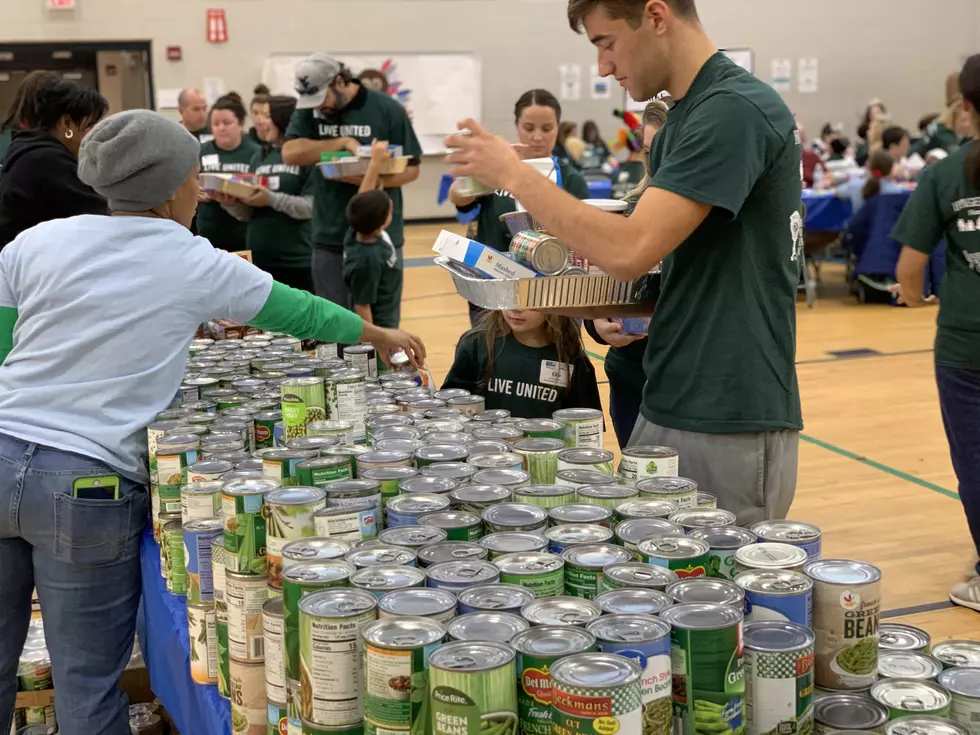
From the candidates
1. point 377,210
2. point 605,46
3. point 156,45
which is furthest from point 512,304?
point 156,45

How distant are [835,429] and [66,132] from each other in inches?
168

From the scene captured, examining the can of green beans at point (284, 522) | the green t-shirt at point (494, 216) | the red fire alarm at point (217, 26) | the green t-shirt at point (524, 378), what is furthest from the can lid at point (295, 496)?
the red fire alarm at point (217, 26)

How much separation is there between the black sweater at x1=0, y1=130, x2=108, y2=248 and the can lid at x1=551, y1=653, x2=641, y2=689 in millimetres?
3119

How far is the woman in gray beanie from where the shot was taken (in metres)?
2.27

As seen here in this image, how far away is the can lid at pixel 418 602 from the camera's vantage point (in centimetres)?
129

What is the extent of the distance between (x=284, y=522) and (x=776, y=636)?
29.6 inches

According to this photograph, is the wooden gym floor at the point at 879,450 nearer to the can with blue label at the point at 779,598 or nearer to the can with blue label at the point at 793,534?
the can with blue label at the point at 793,534

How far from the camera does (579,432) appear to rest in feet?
7.06

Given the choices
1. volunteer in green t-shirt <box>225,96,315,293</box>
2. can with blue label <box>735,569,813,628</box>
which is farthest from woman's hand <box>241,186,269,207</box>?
can with blue label <box>735,569,813,628</box>

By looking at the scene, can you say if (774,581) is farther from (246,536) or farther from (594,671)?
(246,536)

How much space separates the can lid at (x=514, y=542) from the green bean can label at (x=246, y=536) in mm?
361

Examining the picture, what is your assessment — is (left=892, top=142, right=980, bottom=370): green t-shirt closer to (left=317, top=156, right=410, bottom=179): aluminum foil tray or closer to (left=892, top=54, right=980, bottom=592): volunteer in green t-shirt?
(left=892, top=54, right=980, bottom=592): volunteer in green t-shirt

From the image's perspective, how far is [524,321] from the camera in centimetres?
323

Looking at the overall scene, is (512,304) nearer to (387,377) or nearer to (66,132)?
(387,377)
